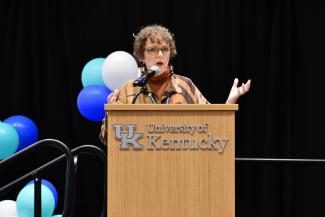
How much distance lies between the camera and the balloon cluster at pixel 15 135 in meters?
4.30

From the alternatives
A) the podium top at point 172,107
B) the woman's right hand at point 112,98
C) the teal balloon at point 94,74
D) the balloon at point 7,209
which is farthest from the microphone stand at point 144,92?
the balloon at point 7,209

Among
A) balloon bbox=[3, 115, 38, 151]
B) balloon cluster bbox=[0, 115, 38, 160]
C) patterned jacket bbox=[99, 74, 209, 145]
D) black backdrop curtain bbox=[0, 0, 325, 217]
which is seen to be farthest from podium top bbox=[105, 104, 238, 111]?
black backdrop curtain bbox=[0, 0, 325, 217]

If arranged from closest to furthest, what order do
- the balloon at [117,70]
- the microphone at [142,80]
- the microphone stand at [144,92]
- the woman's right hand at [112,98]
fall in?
the microphone at [142,80], the microphone stand at [144,92], the woman's right hand at [112,98], the balloon at [117,70]

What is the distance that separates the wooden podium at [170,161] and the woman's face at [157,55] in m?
0.62

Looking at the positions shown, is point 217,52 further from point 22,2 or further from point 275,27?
point 22,2

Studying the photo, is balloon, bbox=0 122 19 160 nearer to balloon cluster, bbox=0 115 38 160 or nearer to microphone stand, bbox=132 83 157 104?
balloon cluster, bbox=0 115 38 160

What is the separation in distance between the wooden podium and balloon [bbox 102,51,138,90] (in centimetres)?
201

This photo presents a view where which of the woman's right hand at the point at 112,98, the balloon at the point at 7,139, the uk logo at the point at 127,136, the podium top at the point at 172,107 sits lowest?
the balloon at the point at 7,139

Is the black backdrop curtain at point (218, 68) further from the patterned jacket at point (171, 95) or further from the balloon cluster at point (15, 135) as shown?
the patterned jacket at point (171, 95)

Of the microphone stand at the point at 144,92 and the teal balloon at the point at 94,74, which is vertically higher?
the teal balloon at the point at 94,74

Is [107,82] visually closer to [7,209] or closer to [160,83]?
[7,209]

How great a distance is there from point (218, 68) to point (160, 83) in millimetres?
2320

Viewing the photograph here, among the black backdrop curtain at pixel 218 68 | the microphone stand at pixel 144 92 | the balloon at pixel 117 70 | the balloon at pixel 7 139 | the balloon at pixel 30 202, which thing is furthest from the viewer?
the black backdrop curtain at pixel 218 68

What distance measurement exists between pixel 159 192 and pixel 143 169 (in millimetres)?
109
